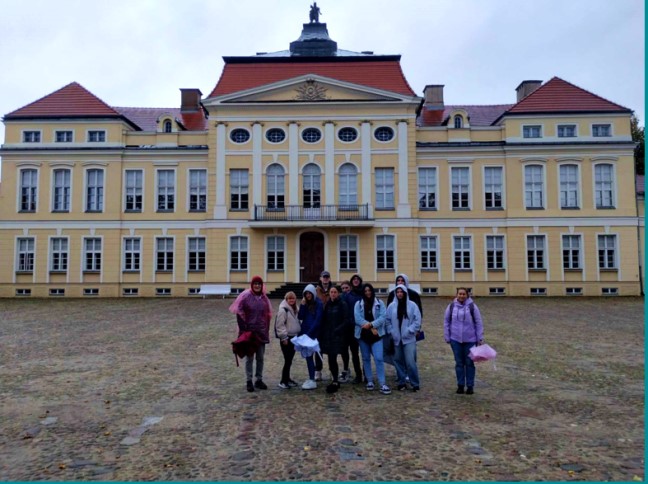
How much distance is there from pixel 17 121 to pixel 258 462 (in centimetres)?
3054

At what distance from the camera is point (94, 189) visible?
2884cm

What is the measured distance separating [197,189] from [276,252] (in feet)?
19.6

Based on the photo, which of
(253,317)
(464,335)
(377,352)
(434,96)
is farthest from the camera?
(434,96)

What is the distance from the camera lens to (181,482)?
177 inches

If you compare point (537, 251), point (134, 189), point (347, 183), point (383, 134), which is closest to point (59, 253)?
point (134, 189)

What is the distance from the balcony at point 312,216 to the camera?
2691cm

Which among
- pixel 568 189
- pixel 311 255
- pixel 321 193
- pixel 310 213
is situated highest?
pixel 568 189

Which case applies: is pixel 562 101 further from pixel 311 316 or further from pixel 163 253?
pixel 311 316

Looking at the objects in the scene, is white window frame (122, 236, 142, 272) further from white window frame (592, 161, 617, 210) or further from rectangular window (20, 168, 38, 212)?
white window frame (592, 161, 617, 210)

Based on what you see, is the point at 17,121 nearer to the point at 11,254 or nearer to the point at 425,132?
the point at 11,254

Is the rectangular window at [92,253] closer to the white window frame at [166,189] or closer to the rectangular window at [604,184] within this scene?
the white window frame at [166,189]

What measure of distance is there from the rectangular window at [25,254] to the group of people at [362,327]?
25889mm

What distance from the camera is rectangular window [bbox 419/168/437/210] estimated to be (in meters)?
28.6

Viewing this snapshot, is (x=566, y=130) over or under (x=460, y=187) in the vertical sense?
over
